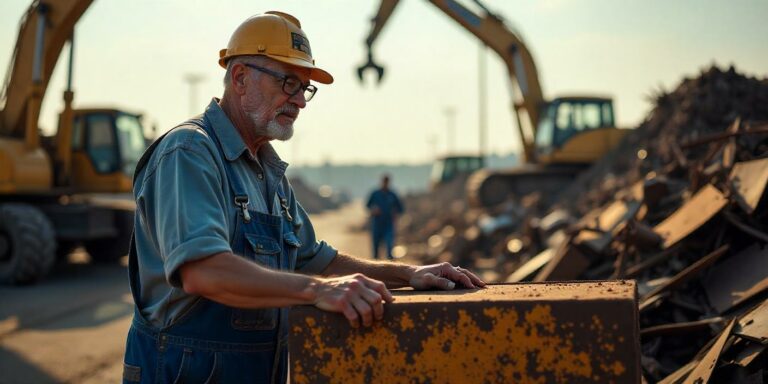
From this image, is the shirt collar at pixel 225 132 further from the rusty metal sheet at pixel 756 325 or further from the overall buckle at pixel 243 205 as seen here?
the rusty metal sheet at pixel 756 325

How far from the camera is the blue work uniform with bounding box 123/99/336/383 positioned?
225 centimetres

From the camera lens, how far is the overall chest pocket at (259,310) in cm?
249

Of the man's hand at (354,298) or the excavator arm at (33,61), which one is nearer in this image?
the man's hand at (354,298)

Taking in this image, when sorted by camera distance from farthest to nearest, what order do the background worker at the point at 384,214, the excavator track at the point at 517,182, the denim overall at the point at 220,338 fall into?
1. the excavator track at the point at 517,182
2. the background worker at the point at 384,214
3. the denim overall at the point at 220,338

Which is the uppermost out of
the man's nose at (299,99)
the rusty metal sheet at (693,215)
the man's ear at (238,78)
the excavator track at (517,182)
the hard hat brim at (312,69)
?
the excavator track at (517,182)

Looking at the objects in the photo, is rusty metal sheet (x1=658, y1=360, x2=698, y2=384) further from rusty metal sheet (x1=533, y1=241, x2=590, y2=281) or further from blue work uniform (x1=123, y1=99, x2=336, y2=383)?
rusty metal sheet (x1=533, y1=241, x2=590, y2=281)

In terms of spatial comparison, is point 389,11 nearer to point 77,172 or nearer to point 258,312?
point 77,172

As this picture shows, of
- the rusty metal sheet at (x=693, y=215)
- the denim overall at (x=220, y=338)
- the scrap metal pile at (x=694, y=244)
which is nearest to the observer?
the denim overall at (x=220, y=338)

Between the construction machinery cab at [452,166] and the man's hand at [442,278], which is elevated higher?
the construction machinery cab at [452,166]

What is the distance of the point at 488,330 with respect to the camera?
2.24 meters

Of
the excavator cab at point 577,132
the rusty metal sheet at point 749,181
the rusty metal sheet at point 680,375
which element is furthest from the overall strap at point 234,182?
the excavator cab at point 577,132

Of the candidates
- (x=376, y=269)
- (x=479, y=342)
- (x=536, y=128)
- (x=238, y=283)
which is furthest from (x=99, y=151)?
(x=479, y=342)

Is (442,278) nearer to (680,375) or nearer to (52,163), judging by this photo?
(680,375)

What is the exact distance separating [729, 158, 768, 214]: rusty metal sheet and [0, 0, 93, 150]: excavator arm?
1083 cm
